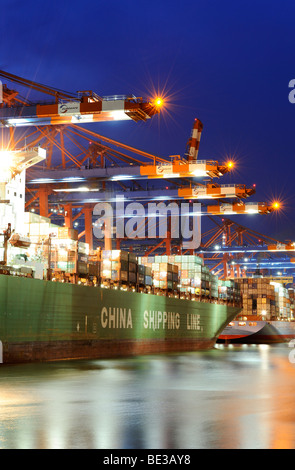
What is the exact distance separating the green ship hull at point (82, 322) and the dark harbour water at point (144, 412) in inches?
189

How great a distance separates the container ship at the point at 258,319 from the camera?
67938mm

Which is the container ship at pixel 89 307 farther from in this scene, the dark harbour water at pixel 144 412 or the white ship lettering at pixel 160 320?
the dark harbour water at pixel 144 412

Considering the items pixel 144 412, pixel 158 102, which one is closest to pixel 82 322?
pixel 158 102

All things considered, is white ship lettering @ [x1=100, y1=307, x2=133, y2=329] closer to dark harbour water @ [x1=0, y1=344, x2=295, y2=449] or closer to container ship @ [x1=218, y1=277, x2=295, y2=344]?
dark harbour water @ [x1=0, y1=344, x2=295, y2=449]

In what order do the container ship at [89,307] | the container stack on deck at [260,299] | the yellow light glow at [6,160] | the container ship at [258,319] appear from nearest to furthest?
the container ship at [89,307] → the yellow light glow at [6,160] → the container ship at [258,319] → the container stack on deck at [260,299]

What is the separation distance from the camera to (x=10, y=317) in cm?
2225

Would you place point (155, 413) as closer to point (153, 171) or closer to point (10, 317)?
point (10, 317)

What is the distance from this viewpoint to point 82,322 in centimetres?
2777

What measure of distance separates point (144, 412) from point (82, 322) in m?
17.8

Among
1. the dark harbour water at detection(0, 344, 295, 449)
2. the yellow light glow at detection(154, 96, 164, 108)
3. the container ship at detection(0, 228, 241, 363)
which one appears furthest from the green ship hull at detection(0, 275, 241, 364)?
the yellow light glow at detection(154, 96, 164, 108)

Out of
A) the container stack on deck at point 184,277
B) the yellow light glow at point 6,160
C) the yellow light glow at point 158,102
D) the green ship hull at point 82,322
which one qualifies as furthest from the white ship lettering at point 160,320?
the yellow light glow at point 158,102

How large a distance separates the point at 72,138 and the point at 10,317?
2272 cm

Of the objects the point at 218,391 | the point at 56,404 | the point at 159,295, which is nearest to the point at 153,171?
the point at 159,295

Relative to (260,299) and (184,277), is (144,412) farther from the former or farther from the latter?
(260,299)
